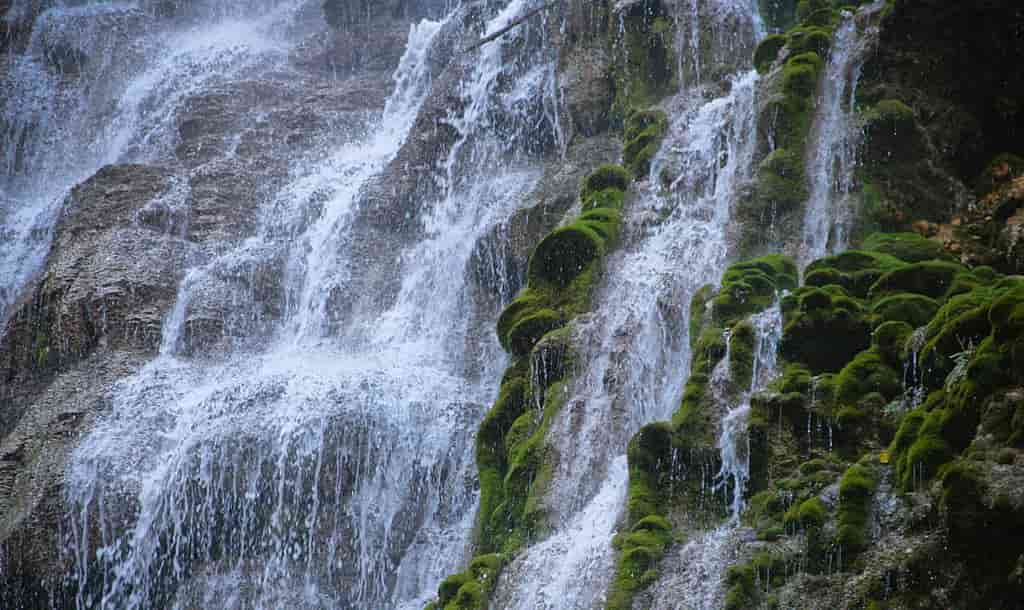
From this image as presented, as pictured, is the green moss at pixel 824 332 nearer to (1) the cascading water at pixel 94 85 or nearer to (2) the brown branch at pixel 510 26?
(2) the brown branch at pixel 510 26

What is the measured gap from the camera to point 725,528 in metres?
11.5

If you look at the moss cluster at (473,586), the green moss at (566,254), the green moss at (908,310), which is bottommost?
the moss cluster at (473,586)

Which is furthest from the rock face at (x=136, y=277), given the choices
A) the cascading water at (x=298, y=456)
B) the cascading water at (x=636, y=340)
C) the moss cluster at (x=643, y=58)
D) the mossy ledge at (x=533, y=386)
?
the cascading water at (x=636, y=340)

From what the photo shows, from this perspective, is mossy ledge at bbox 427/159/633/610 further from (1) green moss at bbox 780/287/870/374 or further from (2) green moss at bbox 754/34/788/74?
(1) green moss at bbox 780/287/870/374

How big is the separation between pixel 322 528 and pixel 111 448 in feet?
14.5

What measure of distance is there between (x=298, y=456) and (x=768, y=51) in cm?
1165

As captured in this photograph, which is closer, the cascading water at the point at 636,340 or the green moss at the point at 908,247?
the cascading water at the point at 636,340

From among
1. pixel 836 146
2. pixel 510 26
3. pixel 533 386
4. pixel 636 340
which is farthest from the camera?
pixel 510 26

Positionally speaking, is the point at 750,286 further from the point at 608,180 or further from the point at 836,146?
the point at 608,180

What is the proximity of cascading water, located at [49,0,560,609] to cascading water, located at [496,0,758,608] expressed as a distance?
3.70 metres

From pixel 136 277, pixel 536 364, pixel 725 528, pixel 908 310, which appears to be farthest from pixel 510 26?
pixel 725 528

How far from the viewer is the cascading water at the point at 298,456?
1800 centimetres

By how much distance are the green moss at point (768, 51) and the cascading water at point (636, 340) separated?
1.29ft

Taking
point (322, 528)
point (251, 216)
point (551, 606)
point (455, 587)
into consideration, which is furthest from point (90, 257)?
point (551, 606)
